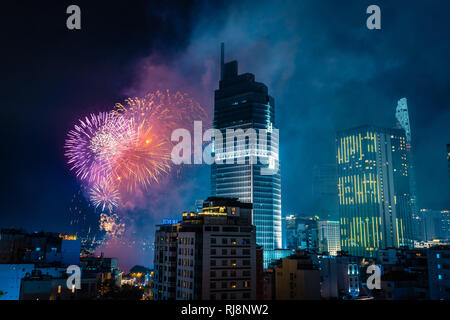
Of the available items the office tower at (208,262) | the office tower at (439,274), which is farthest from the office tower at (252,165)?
the office tower at (439,274)

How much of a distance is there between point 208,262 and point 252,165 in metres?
107

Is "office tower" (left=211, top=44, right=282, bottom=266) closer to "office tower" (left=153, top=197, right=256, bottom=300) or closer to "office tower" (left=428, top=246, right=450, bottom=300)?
"office tower" (left=153, top=197, right=256, bottom=300)

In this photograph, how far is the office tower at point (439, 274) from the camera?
66625 mm

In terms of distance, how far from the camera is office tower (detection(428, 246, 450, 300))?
6662 centimetres

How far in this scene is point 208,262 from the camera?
2618 inches

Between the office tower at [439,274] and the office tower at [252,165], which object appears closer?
the office tower at [439,274]

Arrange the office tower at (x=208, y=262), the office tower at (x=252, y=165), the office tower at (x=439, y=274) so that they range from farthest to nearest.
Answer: the office tower at (x=252, y=165) < the office tower at (x=439, y=274) < the office tower at (x=208, y=262)

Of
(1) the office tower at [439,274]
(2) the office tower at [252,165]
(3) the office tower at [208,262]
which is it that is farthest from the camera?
(2) the office tower at [252,165]

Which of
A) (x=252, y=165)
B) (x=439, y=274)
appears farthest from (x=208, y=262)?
(x=252, y=165)

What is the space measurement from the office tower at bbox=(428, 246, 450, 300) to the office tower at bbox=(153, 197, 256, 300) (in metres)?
35.6

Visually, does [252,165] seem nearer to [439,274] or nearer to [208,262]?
[208,262]

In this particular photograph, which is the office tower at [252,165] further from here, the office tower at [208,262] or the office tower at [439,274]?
the office tower at [439,274]

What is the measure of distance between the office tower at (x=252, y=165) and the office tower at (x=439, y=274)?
3810 inches
